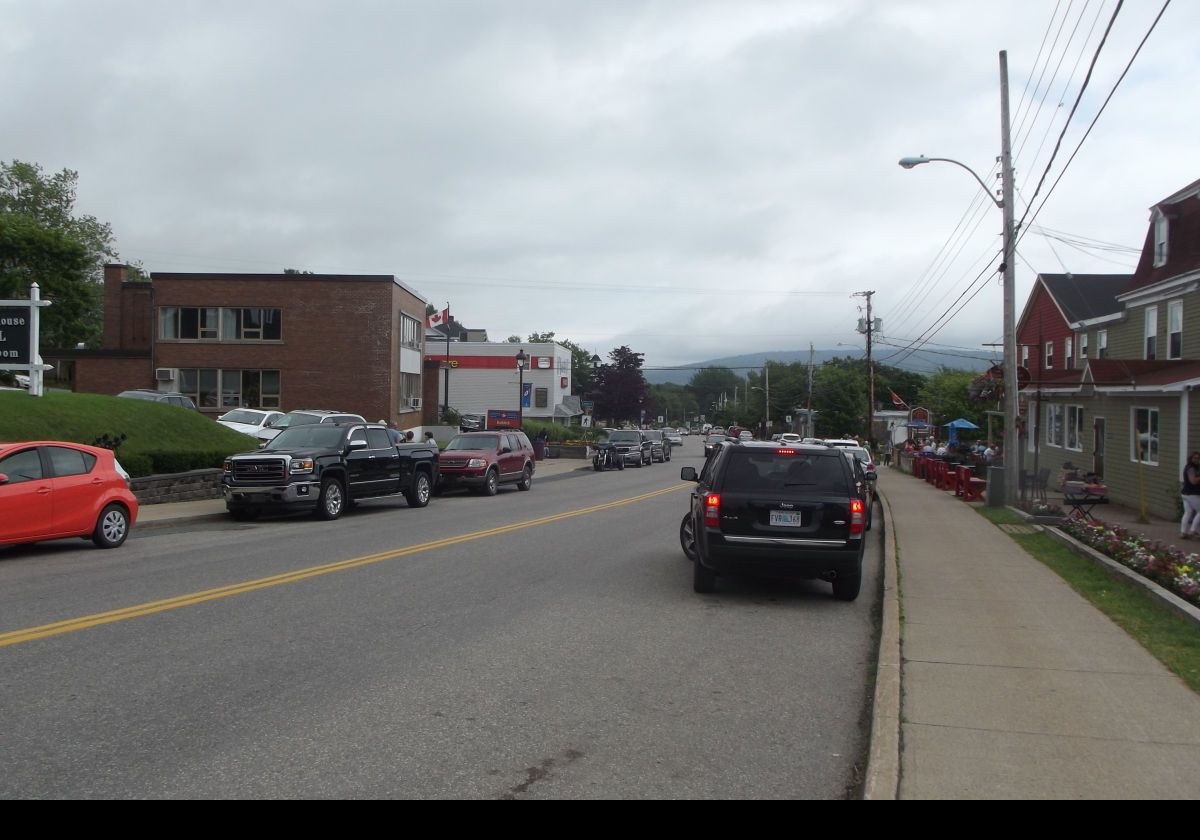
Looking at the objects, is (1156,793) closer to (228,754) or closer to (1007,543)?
(228,754)

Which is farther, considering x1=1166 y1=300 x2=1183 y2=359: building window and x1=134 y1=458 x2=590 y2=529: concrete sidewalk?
x1=1166 y1=300 x2=1183 y2=359: building window

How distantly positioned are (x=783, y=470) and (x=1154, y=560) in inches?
179

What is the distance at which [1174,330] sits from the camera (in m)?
25.7

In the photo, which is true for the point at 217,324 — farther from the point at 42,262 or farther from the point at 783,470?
the point at 783,470

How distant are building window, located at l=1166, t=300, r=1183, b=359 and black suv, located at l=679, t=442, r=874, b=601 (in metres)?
19.0

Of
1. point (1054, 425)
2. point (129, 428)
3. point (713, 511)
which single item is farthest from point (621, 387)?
point (713, 511)

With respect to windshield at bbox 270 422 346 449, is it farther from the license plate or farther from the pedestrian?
the pedestrian

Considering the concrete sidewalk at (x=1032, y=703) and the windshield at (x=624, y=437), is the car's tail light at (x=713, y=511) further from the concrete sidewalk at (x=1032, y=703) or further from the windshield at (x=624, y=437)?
the windshield at (x=624, y=437)

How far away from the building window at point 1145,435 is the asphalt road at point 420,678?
49.8 feet

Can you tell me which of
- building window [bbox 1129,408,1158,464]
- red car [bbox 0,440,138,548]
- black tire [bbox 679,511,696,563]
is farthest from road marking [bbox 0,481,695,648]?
building window [bbox 1129,408,1158,464]

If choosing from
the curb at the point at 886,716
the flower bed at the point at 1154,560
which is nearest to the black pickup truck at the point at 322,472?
the curb at the point at 886,716

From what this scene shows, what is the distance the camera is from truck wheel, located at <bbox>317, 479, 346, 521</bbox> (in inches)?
744

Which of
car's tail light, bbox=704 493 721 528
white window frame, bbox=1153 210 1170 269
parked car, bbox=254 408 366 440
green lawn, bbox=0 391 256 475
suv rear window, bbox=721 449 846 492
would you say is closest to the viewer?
car's tail light, bbox=704 493 721 528

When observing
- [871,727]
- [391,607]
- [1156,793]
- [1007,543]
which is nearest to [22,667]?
[391,607]
